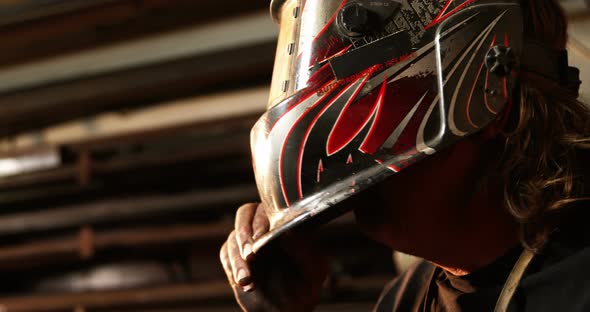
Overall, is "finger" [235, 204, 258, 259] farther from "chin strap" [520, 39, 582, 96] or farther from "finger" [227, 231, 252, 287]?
"chin strap" [520, 39, 582, 96]

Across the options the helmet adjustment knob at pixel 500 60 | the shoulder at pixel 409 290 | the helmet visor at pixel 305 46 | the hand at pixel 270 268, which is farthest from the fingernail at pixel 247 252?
the helmet adjustment knob at pixel 500 60

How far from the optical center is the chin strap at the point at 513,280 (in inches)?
43.6

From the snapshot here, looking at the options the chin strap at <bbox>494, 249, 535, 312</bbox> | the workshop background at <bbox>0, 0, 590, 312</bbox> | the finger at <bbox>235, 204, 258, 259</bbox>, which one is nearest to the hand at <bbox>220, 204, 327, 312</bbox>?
the finger at <bbox>235, 204, 258, 259</bbox>

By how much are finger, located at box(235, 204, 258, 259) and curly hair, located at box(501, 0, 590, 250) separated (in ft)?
1.78

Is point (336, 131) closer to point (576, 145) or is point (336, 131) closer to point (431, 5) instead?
point (431, 5)

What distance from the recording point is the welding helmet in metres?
1.09

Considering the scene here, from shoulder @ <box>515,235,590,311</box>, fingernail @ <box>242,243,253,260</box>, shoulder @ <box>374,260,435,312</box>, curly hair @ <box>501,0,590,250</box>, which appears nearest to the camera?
shoulder @ <box>515,235,590,311</box>

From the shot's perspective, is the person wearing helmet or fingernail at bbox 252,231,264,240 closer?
the person wearing helmet

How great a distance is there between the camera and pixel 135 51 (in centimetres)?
339

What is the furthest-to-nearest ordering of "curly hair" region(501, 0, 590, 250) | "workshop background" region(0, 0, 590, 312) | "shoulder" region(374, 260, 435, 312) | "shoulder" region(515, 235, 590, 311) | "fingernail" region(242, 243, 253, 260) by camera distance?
"workshop background" region(0, 0, 590, 312) → "shoulder" region(374, 260, 435, 312) → "fingernail" region(242, 243, 253, 260) → "curly hair" region(501, 0, 590, 250) → "shoulder" region(515, 235, 590, 311)

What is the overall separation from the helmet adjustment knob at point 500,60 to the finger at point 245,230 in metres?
0.61

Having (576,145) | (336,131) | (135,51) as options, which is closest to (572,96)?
(576,145)

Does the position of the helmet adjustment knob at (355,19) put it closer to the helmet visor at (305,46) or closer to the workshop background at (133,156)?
the helmet visor at (305,46)

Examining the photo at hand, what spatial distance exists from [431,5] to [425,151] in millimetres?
283
